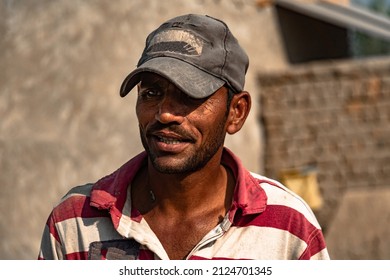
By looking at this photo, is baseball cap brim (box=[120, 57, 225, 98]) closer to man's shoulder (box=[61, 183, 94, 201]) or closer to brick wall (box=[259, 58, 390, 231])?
man's shoulder (box=[61, 183, 94, 201])

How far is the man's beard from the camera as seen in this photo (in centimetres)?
240

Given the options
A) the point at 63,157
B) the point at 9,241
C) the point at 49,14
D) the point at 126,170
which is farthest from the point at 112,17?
the point at 126,170

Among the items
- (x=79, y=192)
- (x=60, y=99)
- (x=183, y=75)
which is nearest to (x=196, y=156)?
(x=183, y=75)

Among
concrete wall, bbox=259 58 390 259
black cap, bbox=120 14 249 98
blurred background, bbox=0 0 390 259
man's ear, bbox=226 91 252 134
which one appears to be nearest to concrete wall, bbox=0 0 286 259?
blurred background, bbox=0 0 390 259

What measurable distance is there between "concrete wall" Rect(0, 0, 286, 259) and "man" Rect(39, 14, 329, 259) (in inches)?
219

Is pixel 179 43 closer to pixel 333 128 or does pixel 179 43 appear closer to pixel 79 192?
pixel 79 192

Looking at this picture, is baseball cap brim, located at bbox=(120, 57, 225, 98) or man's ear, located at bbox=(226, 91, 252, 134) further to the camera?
man's ear, located at bbox=(226, 91, 252, 134)

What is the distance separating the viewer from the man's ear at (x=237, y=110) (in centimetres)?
252

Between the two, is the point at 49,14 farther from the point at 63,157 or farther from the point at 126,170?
the point at 126,170

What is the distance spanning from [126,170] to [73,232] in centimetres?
23

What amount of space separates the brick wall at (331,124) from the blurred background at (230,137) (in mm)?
10

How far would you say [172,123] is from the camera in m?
2.37

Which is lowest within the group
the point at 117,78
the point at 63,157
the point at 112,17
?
the point at 63,157

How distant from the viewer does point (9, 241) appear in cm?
799
